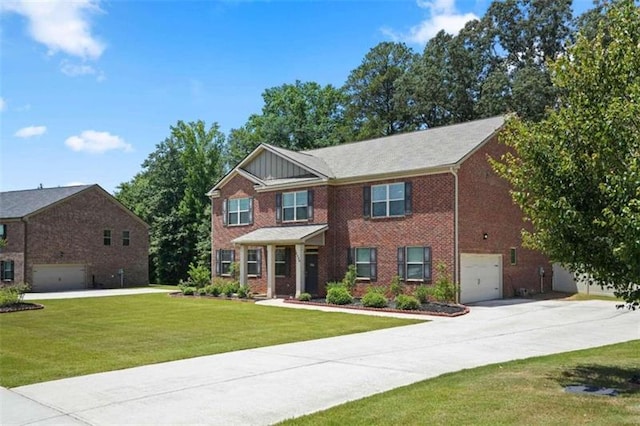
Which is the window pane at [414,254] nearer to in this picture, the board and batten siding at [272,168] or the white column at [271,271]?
the white column at [271,271]

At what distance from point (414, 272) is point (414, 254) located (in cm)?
76

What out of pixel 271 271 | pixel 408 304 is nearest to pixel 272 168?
pixel 271 271

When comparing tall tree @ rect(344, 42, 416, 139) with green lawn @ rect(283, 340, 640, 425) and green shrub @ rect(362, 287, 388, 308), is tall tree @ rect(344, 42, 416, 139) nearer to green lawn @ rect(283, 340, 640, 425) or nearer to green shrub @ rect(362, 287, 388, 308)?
green shrub @ rect(362, 287, 388, 308)

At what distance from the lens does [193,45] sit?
50.6 ft

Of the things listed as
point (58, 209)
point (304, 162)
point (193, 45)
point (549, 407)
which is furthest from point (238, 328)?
point (58, 209)

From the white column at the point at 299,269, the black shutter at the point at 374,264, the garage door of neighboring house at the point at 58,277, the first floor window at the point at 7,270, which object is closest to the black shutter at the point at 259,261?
the white column at the point at 299,269

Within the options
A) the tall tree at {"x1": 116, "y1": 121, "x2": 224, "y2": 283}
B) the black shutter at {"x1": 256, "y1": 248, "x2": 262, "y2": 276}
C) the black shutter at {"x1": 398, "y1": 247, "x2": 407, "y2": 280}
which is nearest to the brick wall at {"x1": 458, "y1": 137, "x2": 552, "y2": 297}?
the black shutter at {"x1": 398, "y1": 247, "x2": 407, "y2": 280}

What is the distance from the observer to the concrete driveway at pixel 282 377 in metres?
7.69

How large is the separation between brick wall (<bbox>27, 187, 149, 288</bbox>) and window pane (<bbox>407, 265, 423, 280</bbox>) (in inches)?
1031

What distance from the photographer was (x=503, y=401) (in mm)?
7730

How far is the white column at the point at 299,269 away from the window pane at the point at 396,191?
4.78m

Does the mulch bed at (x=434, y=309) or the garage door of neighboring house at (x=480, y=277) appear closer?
the mulch bed at (x=434, y=309)

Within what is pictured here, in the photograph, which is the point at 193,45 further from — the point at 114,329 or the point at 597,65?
the point at 597,65

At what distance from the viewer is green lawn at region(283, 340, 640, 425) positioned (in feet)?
22.9
